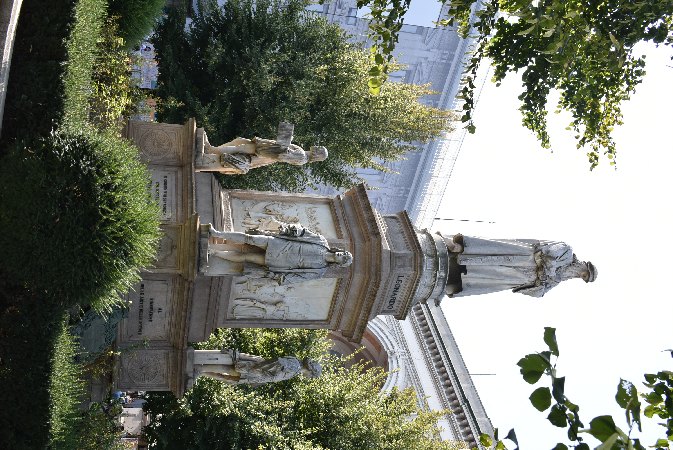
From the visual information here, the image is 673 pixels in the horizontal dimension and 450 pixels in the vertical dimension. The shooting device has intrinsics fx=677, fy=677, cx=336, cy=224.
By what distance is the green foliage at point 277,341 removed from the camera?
17.5 metres

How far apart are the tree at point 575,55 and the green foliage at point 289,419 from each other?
762 centimetres

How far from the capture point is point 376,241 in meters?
11.5

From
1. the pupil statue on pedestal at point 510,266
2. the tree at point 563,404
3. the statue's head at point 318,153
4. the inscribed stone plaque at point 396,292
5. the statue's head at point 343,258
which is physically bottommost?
the inscribed stone plaque at point 396,292

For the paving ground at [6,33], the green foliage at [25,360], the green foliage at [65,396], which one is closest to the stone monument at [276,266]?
the green foliage at [65,396]

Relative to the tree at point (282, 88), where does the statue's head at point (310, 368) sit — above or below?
below

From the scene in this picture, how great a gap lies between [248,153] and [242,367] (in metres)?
4.34

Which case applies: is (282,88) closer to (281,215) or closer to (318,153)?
(318,153)

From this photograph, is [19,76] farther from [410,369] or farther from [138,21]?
[410,369]

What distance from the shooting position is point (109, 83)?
12445 mm

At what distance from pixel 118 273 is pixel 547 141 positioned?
10.6 metres

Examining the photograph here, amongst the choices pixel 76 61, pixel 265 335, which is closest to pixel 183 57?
pixel 265 335

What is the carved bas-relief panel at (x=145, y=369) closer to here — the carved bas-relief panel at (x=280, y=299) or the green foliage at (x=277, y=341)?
the carved bas-relief panel at (x=280, y=299)

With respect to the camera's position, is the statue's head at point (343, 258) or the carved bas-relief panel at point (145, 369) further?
the carved bas-relief panel at point (145, 369)

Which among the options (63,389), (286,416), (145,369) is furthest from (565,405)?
(286,416)
